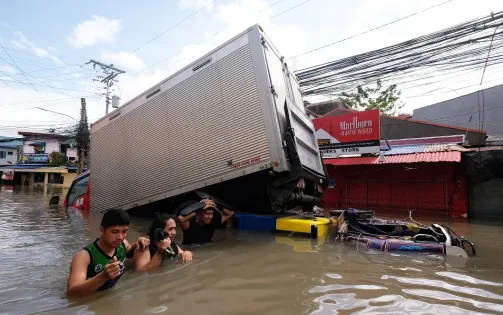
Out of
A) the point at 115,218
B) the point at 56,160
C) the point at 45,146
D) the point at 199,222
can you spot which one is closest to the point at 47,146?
the point at 45,146

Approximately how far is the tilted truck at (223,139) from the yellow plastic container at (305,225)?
0.43 m

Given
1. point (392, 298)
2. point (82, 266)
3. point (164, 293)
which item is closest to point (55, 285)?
point (82, 266)

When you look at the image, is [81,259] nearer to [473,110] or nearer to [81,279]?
[81,279]

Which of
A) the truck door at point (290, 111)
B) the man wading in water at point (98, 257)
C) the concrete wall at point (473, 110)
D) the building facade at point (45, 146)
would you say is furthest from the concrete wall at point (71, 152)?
the man wading in water at point (98, 257)

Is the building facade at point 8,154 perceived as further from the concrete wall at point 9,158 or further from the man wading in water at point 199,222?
the man wading in water at point 199,222

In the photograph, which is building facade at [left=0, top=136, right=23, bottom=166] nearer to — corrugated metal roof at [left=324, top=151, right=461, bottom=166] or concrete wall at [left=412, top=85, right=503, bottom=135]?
corrugated metal roof at [left=324, top=151, right=461, bottom=166]

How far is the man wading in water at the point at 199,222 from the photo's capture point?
188 inches

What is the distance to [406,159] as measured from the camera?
11555mm

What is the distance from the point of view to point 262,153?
5.48m

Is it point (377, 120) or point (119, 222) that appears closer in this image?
point (119, 222)

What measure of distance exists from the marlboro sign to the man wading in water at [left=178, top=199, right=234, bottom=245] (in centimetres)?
932

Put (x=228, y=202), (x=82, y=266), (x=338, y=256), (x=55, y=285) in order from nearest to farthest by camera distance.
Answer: (x=82, y=266) → (x=55, y=285) → (x=338, y=256) → (x=228, y=202)

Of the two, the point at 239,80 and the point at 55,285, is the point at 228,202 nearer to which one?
the point at 239,80

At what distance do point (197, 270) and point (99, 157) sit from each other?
5942mm
